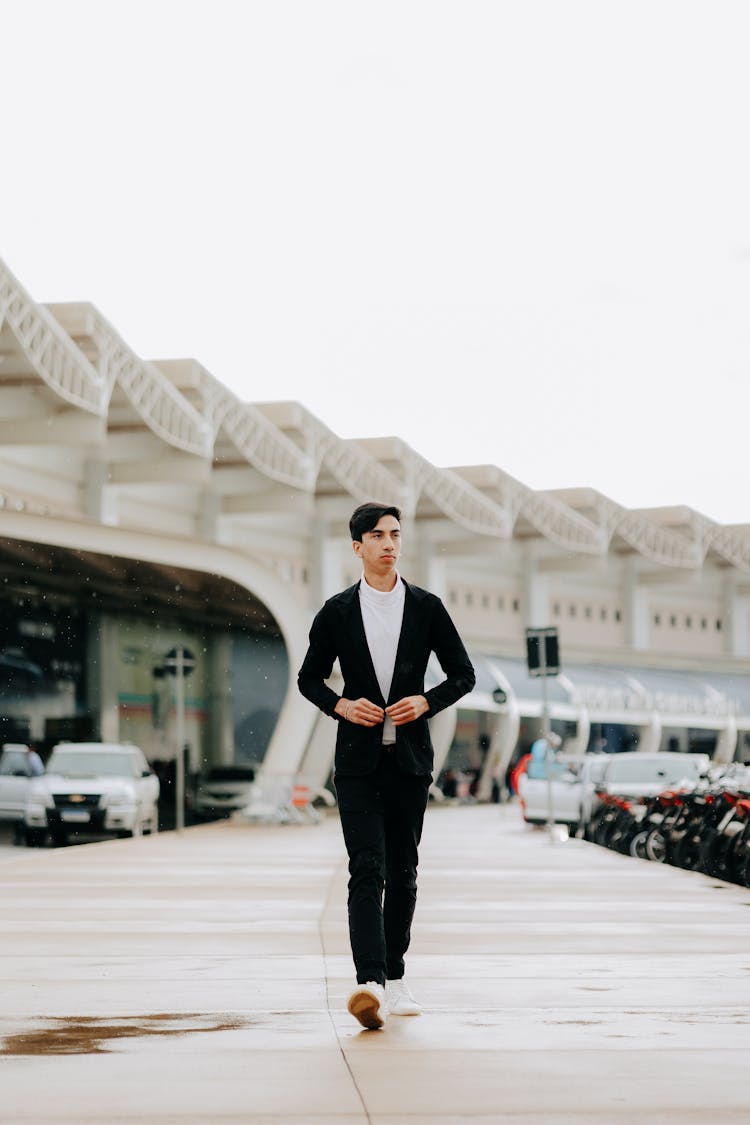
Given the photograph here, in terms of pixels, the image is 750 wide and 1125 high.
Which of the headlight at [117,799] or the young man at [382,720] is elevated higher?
the young man at [382,720]

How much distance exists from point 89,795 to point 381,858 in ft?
66.6

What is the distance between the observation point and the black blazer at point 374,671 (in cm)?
672

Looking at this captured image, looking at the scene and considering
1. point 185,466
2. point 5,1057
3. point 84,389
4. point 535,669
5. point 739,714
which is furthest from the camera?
point 739,714

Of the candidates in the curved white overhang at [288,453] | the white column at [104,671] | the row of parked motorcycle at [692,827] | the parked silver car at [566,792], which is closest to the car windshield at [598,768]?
the parked silver car at [566,792]

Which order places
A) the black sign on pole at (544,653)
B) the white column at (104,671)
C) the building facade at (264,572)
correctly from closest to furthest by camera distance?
the black sign on pole at (544,653) < the building facade at (264,572) < the white column at (104,671)

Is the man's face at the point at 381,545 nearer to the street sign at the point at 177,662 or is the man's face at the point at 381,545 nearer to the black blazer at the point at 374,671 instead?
the black blazer at the point at 374,671

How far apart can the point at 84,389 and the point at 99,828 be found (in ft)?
57.5

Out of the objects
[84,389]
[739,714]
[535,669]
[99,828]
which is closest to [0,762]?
[99,828]

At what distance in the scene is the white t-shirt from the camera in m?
6.84

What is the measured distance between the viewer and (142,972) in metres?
8.57

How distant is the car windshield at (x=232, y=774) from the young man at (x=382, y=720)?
3318cm

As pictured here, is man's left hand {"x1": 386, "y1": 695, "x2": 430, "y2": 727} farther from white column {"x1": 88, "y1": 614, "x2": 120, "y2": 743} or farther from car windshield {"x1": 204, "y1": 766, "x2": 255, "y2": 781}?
car windshield {"x1": 204, "y1": 766, "x2": 255, "y2": 781}

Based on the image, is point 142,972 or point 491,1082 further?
point 142,972

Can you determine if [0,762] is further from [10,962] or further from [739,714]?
[739,714]
